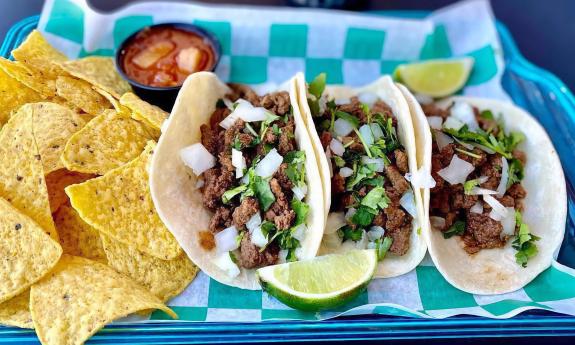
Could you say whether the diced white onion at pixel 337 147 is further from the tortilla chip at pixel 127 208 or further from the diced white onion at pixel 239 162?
the tortilla chip at pixel 127 208

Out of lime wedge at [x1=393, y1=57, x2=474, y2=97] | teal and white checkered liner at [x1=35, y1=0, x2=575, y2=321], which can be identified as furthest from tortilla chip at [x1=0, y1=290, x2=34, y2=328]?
lime wedge at [x1=393, y1=57, x2=474, y2=97]

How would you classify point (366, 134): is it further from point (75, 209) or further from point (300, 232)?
point (75, 209)

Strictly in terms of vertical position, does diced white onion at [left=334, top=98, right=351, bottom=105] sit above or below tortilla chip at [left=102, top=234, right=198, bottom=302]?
above

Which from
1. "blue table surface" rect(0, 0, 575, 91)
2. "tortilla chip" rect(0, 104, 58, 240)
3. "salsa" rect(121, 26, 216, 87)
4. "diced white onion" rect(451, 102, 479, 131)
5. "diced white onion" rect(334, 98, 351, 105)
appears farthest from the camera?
"blue table surface" rect(0, 0, 575, 91)

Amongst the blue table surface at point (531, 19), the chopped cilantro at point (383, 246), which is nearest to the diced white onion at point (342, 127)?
the chopped cilantro at point (383, 246)

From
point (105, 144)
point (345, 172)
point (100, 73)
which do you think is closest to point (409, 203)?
point (345, 172)

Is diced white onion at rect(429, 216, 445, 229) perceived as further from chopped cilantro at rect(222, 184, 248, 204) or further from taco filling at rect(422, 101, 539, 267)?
chopped cilantro at rect(222, 184, 248, 204)
